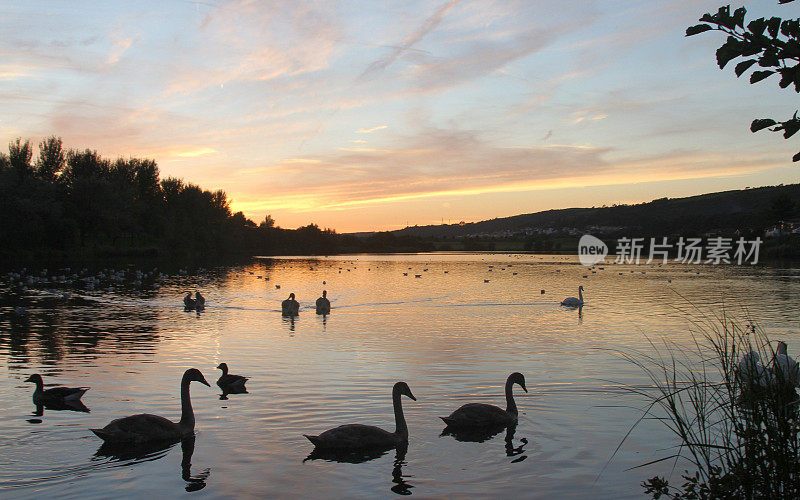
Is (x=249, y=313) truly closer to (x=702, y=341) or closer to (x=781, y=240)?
(x=702, y=341)

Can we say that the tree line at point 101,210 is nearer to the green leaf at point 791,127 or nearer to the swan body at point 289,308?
the swan body at point 289,308

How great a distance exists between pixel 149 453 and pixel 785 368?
11.0m

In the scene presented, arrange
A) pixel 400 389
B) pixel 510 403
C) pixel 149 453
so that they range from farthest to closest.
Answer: pixel 510 403 < pixel 400 389 < pixel 149 453

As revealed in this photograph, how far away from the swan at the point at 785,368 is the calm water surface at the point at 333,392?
75.8 inches

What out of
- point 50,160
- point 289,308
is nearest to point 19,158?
point 50,160

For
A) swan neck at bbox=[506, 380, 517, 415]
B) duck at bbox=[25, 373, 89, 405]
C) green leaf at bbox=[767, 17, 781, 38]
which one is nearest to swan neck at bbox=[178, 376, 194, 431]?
duck at bbox=[25, 373, 89, 405]

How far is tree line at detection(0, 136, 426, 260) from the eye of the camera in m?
73.9

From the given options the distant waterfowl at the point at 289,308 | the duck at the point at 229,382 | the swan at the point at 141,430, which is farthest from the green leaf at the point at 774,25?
the distant waterfowl at the point at 289,308

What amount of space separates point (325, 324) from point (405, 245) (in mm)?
129575

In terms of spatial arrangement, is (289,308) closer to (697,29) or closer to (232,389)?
(232,389)

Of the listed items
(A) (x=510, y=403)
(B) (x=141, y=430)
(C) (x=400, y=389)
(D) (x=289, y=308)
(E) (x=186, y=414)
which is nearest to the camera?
(B) (x=141, y=430)

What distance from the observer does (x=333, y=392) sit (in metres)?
13.1

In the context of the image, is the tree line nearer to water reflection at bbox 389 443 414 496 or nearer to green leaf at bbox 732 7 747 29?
water reflection at bbox 389 443 414 496

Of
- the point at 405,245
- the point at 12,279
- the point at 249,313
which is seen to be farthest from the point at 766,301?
the point at 405,245
